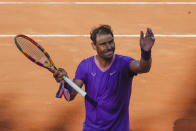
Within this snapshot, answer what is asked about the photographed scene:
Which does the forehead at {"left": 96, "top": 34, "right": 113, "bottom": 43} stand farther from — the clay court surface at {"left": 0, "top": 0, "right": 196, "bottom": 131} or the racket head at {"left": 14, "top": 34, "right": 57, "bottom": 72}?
the clay court surface at {"left": 0, "top": 0, "right": 196, "bottom": 131}

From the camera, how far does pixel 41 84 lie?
27.9 ft

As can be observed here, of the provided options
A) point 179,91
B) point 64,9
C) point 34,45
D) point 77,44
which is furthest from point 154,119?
point 64,9

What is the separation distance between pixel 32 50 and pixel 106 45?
1.00 meters

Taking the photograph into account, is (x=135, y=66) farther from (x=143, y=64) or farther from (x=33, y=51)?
(x=33, y=51)

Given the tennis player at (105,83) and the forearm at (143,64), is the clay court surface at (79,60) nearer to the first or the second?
the tennis player at (105,83)

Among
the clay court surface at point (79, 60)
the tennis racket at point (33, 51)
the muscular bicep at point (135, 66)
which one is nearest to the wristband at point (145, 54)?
the muscular bicep at point (135, 66)

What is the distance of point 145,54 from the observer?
4.15 meters

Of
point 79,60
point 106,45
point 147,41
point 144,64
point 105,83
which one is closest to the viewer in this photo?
point 147,41

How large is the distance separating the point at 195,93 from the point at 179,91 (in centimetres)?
30

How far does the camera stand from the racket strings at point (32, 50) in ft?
15.9

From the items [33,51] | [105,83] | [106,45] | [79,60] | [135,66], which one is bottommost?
[79,60]

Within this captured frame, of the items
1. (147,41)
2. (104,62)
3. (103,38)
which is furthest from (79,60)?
(147,41)

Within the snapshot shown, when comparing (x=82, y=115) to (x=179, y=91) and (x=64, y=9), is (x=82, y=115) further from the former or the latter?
(x=64, y=9)

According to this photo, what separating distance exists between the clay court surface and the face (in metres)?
2.83
